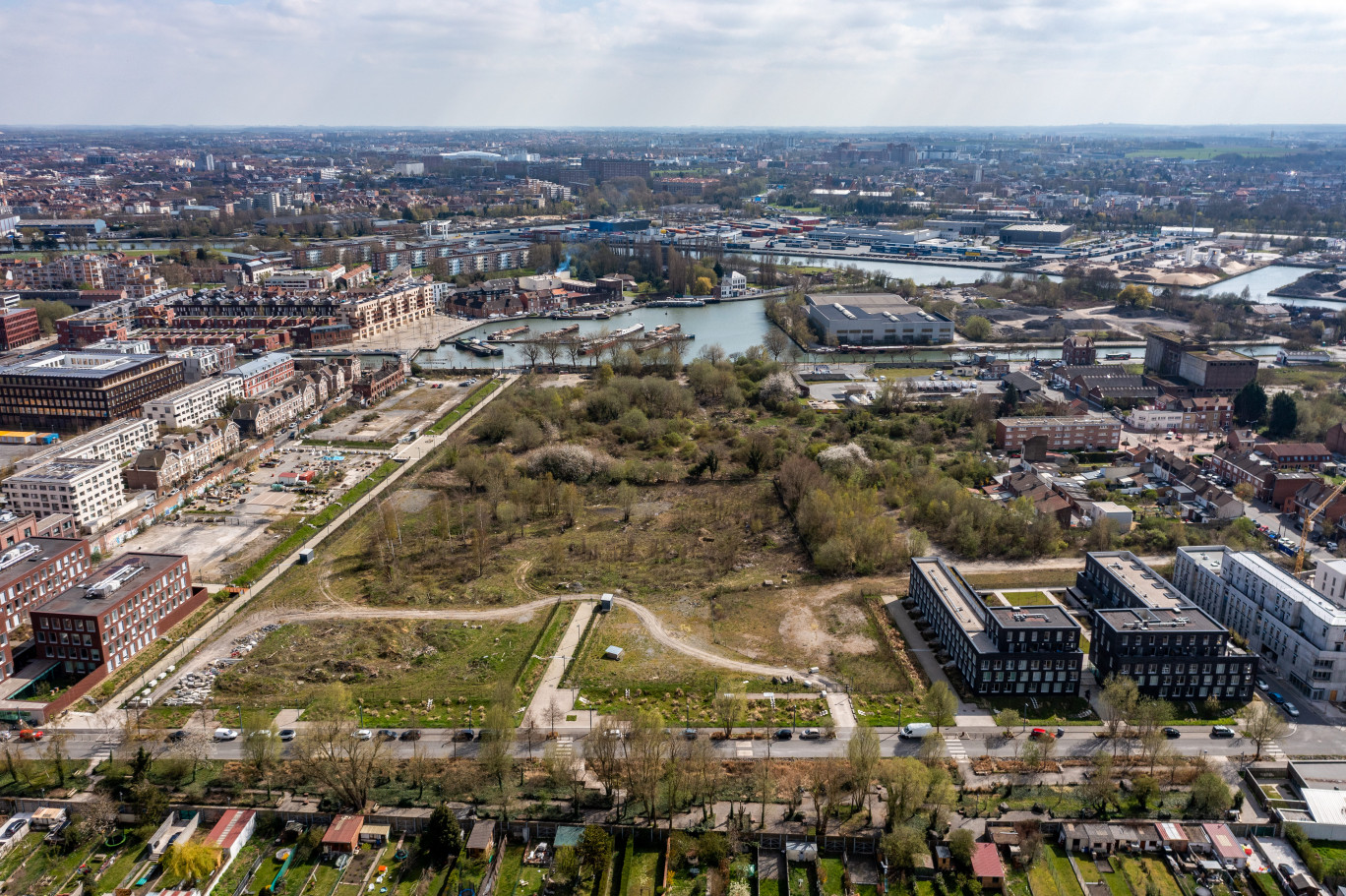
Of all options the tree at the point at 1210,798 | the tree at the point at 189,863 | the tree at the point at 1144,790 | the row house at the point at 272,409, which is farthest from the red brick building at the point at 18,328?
the tree at the point at 1210,798

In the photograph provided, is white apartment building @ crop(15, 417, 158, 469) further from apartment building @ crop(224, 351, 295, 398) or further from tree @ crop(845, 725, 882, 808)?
tree @ crop(845, 725, 882, 808)

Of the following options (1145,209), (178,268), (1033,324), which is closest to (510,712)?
(1033,324)

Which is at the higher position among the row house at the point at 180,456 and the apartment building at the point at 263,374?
the apartment building at the point at 263,374

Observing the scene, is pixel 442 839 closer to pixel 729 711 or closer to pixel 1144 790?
pixel 729 711

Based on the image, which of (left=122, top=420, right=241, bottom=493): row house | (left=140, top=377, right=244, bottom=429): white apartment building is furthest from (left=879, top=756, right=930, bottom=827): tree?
(left=140, top=377, right=244, bottom=429): white apartment building

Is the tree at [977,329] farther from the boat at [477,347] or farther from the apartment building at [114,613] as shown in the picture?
the apartment building at [114,613]

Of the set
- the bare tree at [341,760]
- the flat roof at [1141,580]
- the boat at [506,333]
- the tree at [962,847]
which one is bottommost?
A: the tree at [962,847]

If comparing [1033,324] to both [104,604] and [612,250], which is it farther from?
[104,604]
